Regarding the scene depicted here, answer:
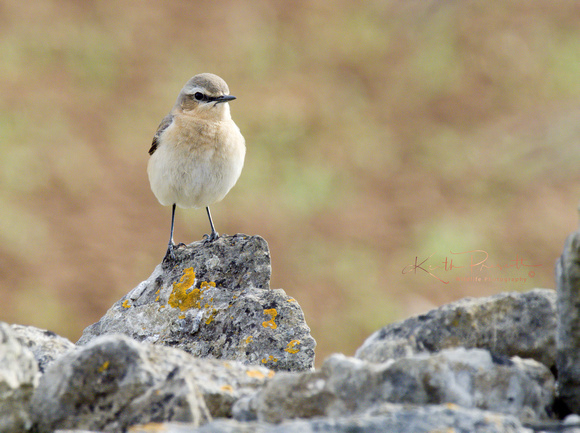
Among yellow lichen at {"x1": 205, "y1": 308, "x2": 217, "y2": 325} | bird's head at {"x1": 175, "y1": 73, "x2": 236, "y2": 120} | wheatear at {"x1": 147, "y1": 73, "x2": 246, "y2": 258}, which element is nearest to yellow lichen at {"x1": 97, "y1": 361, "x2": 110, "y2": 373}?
yellow lichen at {"x1": 205, "y1": 308, "x2": 217, "y2": 325}

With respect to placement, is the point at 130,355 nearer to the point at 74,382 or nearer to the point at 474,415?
the point at 74,382

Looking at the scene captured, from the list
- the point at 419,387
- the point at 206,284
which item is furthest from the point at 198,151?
the point at 419,387

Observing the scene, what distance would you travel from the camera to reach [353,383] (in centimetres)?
326

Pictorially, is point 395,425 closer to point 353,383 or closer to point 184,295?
point 353,383

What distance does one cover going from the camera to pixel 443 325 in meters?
3.85

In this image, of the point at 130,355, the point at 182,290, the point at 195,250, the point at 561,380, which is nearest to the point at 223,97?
the point at 195,250

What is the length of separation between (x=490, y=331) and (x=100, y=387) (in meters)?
2.12

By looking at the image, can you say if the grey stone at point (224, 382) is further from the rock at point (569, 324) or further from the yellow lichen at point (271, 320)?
the rock at point (569, 324)

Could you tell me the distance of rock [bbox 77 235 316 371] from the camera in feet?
17.0

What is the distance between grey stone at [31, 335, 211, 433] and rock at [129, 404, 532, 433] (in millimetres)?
612

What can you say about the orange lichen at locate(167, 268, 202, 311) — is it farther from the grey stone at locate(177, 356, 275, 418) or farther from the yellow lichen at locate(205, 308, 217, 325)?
the grey stone at locate(177, 356, 275, 418)

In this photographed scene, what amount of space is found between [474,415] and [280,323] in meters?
2.61

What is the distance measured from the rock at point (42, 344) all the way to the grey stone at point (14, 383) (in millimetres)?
766

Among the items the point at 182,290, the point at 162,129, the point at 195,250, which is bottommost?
the point at 182,290
